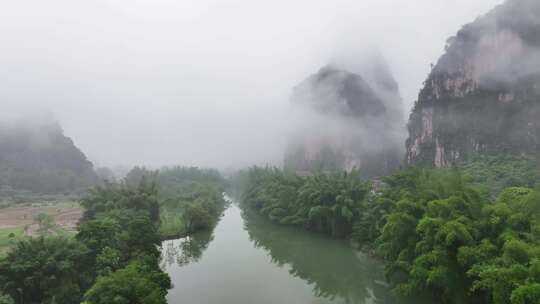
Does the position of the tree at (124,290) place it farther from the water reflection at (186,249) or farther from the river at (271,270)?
the water reflection at (186,249)

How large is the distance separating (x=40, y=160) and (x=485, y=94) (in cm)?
11349

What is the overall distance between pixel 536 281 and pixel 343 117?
100 meters

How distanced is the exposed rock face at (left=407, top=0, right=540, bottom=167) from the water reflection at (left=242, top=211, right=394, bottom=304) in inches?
1732

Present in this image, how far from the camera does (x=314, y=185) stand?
29219mm

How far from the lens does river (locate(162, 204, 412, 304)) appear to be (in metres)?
15.9

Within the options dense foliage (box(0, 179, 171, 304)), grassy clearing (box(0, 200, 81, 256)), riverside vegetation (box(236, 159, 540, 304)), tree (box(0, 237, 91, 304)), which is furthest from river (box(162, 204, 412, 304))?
grassy clearing (box(0, 200, 81, 256))

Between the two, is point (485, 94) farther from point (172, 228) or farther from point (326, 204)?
point (172, 228)

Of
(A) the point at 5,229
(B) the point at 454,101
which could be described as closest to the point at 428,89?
(B) the point at 454,101

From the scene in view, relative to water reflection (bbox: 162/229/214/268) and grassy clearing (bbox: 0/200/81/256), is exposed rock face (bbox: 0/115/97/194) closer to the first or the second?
grassy clearing (bbox: 0/200/81/256)

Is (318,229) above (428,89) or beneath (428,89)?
beneath

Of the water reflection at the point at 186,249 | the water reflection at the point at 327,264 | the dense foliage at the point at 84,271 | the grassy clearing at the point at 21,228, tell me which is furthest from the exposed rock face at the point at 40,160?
the dense foliage at the point at 84,271

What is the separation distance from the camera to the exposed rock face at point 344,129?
3819 inches

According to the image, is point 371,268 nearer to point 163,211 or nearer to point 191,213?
point 191,213

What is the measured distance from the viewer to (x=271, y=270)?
20312mm
